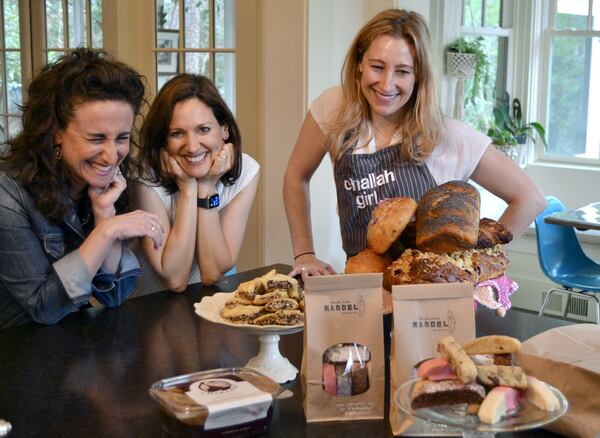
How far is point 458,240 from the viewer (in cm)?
144

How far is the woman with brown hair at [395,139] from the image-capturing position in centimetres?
205

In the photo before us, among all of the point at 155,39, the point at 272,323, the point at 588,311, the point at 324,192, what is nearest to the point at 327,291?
the point at 272,323

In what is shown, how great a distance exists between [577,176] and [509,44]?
852 millimetres

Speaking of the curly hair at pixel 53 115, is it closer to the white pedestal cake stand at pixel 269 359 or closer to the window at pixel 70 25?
the white pedestal cake stand at pixel 269 359

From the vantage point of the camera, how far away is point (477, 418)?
Result: 1.00 m

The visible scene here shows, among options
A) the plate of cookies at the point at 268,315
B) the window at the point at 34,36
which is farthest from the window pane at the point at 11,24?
the plate of cookies at the point at 268,315

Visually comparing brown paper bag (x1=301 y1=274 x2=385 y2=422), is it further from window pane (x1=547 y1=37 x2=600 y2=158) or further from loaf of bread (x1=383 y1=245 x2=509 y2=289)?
window pane (x1=547 y1=37 x2=600 y2=158)

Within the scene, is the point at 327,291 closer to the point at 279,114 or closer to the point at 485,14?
the point at 279,114

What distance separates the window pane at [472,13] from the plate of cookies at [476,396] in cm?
382

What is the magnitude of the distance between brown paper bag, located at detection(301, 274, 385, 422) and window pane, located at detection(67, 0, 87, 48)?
3.44 meters

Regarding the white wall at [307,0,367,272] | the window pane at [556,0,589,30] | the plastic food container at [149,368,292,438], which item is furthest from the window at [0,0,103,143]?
the plastic food container at [149,368,292,438]

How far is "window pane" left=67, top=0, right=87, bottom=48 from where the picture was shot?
4371 millimetres

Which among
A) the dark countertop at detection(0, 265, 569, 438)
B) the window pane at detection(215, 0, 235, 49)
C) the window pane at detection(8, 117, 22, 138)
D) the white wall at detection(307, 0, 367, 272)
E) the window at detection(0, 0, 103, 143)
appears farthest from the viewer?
the window pane at detection(8, 117, 22, 138)

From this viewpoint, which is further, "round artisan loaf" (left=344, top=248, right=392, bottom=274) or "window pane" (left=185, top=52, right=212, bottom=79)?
"window pane" (left=185, top=52, right=212, bottom=79)
